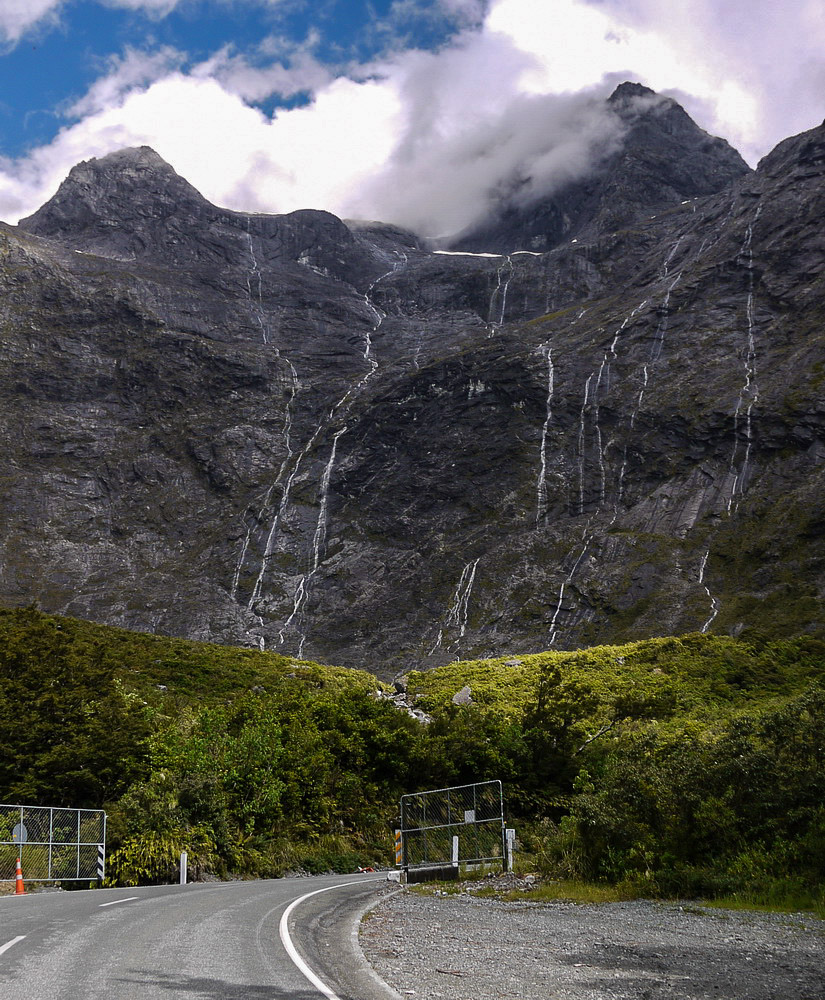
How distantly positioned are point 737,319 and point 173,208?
340ft

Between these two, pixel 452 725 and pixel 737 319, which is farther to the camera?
pixel 737 319

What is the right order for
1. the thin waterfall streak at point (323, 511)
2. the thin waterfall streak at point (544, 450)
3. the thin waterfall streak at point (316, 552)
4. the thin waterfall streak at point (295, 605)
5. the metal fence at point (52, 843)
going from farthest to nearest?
the thin waterfall streak at point (323, 511) → the thin waterfall streak at point (544, 450) → the thin waterfall streak at point (316, 552) → the thin waterfall streak at point (295, 605) → the metal fence at point (52, 843)

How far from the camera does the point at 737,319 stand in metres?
96.9

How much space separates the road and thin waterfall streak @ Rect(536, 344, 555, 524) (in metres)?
74.2

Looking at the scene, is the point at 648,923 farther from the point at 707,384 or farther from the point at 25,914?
the point at 707,384

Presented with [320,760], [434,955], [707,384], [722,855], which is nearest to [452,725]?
[320,760]

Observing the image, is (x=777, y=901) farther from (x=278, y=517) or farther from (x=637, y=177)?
(x=637, y=177)

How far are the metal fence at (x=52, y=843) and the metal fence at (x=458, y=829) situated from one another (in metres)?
7.83

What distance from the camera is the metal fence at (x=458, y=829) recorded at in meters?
20.0

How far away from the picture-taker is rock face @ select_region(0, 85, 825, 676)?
77.6 m

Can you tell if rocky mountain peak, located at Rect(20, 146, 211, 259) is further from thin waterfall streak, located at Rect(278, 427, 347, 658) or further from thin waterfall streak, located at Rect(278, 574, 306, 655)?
thin waterfall streak, located at Rect(278, 574, 306, 655)

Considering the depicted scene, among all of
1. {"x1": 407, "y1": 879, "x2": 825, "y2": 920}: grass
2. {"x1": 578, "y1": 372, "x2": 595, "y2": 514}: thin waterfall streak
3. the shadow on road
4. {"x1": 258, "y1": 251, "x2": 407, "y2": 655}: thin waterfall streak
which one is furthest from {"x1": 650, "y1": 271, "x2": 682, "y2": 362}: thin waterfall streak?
the shadow on road

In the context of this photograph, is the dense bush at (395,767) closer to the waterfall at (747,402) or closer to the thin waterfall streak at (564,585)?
the thin waterfall streak at (564,585)

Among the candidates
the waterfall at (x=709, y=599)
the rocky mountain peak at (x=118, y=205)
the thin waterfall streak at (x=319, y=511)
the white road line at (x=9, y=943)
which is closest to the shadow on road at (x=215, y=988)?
the white road line at (x=9, y=943)
